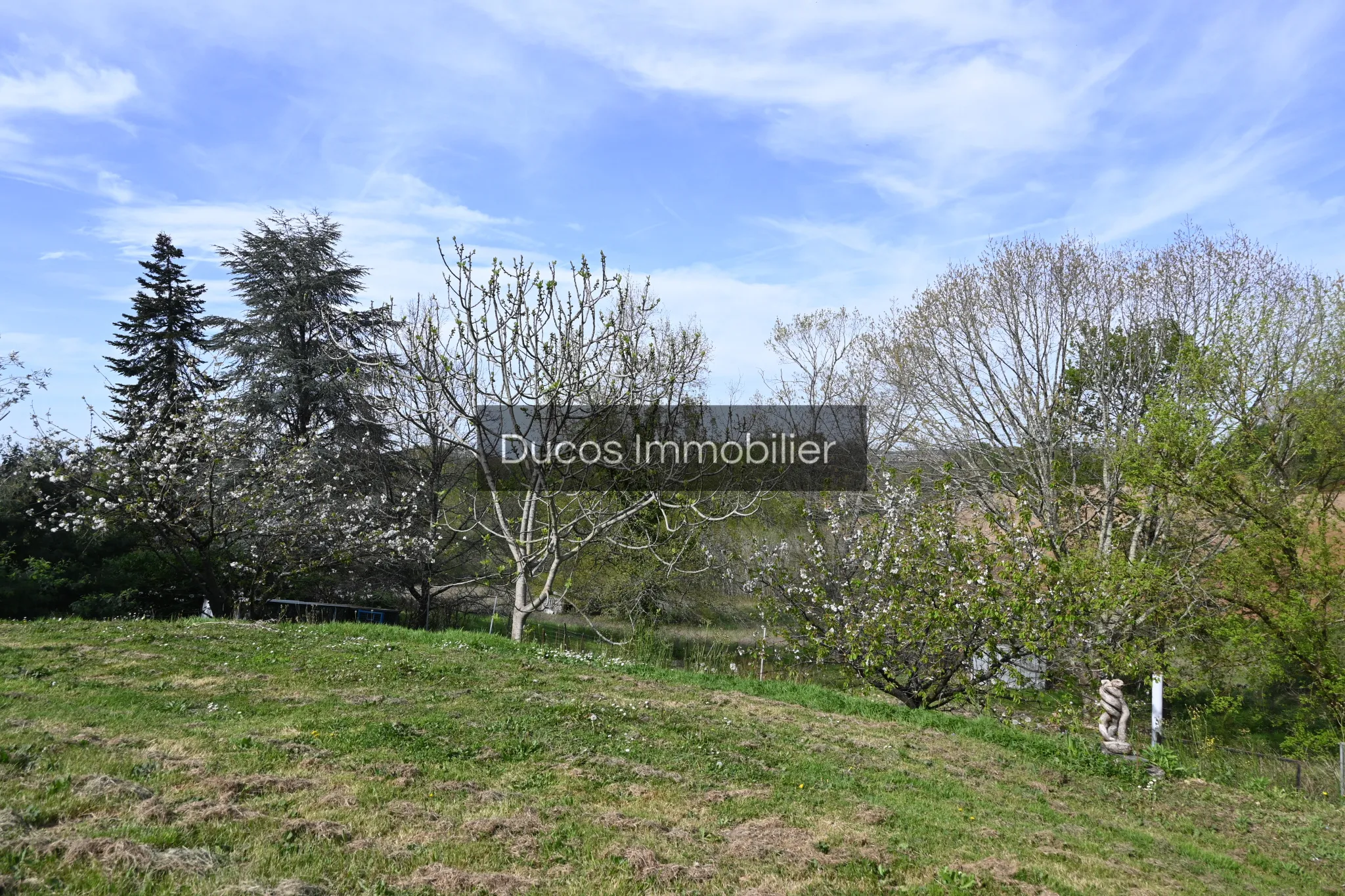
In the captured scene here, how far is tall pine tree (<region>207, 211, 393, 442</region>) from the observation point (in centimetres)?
2073

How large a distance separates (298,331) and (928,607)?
1781cm

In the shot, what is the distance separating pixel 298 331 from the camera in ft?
71.7

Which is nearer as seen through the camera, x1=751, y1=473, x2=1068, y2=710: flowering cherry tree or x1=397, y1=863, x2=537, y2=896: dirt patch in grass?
x1=397, y1=863, x2=537, y2=896: dirt patch in grass

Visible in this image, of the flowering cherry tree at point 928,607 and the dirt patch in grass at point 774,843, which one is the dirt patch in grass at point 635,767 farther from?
the flowering cherry tree at point 928,607

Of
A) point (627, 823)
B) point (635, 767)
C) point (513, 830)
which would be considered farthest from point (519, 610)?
point (513, 830)

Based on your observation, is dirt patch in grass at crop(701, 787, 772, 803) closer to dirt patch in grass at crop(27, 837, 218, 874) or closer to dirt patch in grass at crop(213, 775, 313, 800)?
dirt patch in grass at crop(213, 775, 313, 800)

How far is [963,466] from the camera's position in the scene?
19.0 m

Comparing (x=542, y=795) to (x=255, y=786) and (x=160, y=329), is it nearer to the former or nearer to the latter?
(x=255, y=786)

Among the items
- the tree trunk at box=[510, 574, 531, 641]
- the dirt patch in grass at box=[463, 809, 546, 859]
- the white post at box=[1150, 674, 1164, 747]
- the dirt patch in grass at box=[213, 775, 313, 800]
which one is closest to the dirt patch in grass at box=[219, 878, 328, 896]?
the dirt patch in grass at box=[463, 809, 546, 859]

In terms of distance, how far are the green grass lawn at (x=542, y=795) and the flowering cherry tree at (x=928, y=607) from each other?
2090mm

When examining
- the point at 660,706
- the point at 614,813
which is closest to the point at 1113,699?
the point at 660,706

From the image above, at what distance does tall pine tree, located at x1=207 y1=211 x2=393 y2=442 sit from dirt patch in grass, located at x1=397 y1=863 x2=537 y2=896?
16925mm

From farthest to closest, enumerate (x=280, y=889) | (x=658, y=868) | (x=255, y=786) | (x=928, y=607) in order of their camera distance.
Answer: (x=928, y=607), (x=255, y=786), (x=658, y=868), (x=280, y=889)

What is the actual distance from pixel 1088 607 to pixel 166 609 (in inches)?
694
